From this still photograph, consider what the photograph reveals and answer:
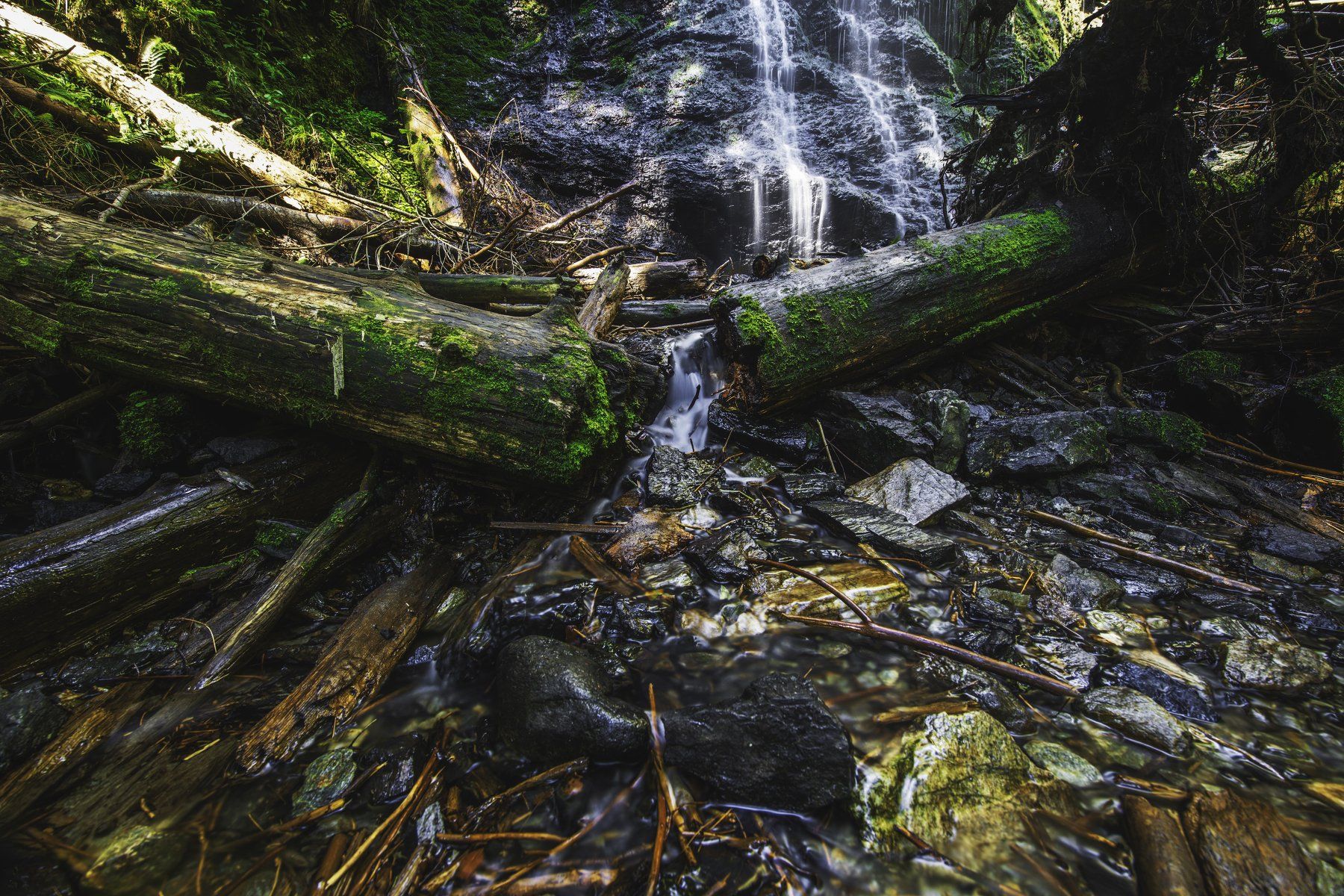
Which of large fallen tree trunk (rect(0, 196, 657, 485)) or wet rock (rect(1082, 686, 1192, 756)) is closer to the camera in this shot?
wet rock (rect(1082, 686, 1192, 756))

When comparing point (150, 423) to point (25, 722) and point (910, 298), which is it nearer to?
point (25, 722)

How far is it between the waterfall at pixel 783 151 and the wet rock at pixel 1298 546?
7519 millimetres

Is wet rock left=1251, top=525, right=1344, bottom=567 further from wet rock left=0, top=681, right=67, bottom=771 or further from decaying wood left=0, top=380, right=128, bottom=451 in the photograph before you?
decaying wood left=0, top=380, right=128, bottom=451

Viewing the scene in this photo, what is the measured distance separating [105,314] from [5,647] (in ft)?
5.78

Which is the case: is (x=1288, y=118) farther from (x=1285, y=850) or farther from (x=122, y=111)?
(x=122, y=111)

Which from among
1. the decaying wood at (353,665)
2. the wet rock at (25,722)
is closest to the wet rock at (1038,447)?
the decaying wood at (353,665)

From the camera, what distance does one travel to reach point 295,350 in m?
2.75

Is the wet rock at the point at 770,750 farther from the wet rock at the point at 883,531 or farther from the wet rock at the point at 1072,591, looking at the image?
the wet rock at the point at 1072,591

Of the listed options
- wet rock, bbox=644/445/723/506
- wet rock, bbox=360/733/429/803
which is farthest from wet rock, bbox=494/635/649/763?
wet rock, bbox=644/445/723/506

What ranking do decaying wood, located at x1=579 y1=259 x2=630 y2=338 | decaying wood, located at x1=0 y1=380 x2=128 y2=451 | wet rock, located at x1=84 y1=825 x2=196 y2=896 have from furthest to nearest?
decaying wood, located at x1=579 y1=259 x2=630 y2=338
decaying wood, located at x1=0 y1=380 x2=128 y2=451
wet rock, located at x1=84 y1=825 x2=196 y2=896

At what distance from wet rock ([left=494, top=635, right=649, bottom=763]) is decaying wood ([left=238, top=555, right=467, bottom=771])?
705 mm

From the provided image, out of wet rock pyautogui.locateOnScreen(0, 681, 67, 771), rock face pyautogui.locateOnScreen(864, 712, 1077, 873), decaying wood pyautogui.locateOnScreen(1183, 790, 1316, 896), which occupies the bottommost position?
decaying wood pyautogui.locateOnScreen(1183, 790, 1316, 896)

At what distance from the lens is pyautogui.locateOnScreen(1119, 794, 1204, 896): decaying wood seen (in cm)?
144

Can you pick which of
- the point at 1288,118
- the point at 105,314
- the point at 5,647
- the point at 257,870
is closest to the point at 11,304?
the point at 105,314
